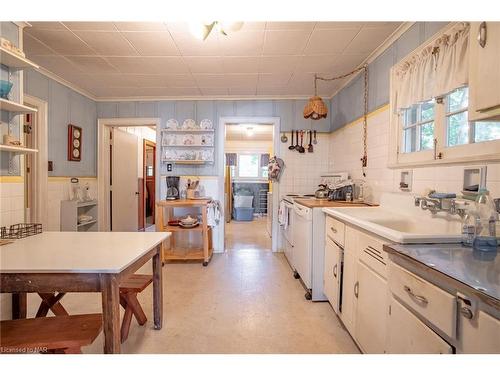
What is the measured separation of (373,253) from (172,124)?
3.36m

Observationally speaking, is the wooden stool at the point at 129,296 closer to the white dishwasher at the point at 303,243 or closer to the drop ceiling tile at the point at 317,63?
the white dishwasher at the point at 303,243

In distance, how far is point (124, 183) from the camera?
4508mm

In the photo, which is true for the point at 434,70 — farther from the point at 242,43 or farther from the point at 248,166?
the point at 248,166

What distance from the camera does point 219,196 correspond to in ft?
12.9

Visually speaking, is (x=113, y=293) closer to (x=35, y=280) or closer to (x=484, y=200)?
(x=35, y=280)

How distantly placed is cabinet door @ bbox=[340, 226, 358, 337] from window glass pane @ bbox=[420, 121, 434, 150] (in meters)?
0.82

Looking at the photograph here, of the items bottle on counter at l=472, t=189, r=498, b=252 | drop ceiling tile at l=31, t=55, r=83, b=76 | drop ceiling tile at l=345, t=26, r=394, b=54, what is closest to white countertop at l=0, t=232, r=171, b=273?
bottle on counter at l=472, t=189, r=498, b=252

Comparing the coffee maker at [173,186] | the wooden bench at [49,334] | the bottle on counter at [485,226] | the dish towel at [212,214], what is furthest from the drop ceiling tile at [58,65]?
the bottle on counter at [485,226]

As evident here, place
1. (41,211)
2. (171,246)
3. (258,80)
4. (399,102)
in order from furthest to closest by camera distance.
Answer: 1. (171,246)
2. (258,80)
3. (41,211)
4. (399,102)

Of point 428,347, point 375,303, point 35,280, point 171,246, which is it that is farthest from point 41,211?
point 428,347

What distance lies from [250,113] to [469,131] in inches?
114

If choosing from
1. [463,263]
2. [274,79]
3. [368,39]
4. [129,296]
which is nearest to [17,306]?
[129,296]

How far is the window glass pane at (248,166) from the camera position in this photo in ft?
25.9

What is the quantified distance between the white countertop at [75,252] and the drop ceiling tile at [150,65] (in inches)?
76.6
